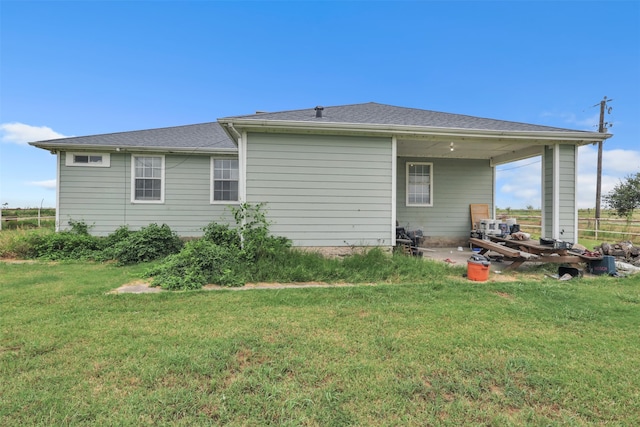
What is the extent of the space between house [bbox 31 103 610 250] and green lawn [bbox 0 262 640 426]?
250cm

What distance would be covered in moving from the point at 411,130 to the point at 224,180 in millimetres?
5957

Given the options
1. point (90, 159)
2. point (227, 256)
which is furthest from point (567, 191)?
point (90, 159)

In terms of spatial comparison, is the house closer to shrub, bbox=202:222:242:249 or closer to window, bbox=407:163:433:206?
window, bbox=407:163:433:206

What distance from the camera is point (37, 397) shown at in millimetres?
1876

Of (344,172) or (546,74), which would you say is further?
(546,74)

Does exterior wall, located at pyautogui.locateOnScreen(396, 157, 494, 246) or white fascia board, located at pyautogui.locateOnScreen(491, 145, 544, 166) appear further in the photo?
exterior wall, located at pyautogui.locateOnScreen(396, 157, 494, 246)

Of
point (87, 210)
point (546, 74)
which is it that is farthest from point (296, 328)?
point (546, 74)

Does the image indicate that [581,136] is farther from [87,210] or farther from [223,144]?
[87,210]

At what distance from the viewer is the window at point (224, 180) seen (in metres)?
8.92

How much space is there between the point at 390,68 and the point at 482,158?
738 cm

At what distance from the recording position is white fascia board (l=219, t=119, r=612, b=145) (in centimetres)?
570

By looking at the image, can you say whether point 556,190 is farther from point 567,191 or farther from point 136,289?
point 136,289

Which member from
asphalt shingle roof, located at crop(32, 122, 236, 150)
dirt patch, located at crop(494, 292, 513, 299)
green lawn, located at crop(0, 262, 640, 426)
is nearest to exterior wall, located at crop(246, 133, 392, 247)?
green lawn, located at crop(0, 262, 640, 426)

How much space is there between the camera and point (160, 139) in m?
9.04
